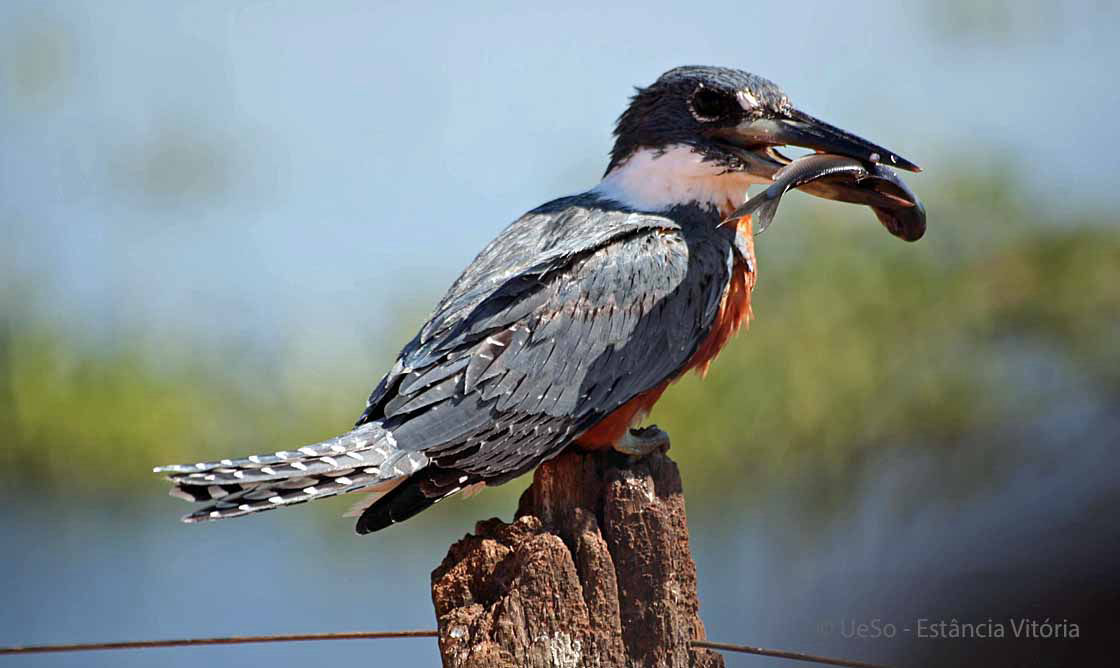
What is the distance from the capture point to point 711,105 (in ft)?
10.2

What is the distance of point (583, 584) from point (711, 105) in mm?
1327

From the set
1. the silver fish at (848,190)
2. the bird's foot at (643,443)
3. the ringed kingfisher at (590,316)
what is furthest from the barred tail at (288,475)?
the silver fish at (848,190)

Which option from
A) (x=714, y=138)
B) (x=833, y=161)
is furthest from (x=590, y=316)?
(x=833, y=161)

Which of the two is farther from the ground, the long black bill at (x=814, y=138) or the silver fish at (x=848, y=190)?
Answer: the long black bill at (x=814, y=138)

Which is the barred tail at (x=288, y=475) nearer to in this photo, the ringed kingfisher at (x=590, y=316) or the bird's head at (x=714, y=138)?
the ringed kingfisher at (x=590, y=316)

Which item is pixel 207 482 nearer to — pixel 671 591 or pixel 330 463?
pixel 330 463

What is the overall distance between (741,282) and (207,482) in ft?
4.90

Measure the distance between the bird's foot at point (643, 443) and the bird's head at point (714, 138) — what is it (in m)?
0.63

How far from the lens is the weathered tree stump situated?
2533 millimetres

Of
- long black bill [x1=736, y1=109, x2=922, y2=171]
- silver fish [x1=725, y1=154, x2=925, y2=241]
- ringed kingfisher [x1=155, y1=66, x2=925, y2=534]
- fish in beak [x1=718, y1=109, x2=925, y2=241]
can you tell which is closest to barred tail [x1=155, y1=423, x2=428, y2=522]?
ringed kingfisher [x1=155, y1=66, x2=925, y2=534]

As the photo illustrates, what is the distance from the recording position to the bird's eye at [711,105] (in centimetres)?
309

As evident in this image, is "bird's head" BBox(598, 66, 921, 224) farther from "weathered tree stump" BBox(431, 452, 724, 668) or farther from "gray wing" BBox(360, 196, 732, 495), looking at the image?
"weathered tree stump" BBox(431, 452, 724, 668)

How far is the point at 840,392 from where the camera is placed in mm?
5504

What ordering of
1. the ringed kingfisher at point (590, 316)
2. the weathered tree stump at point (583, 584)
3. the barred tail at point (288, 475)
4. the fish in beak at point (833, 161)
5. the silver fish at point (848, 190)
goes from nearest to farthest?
1. the barred tail at point (288, 475)
2. the weathered tree stump at point (583, 584)
3. the ringed kingfisher at point (590, 316)
4. the silver fish at point (848, 190)
5. the fish in beak at point (833, 161)
